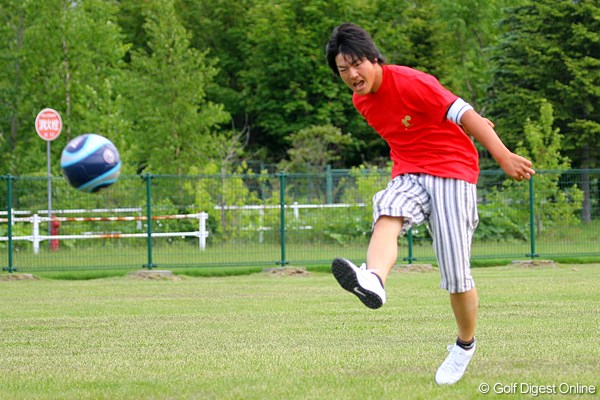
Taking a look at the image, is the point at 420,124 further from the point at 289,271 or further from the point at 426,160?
the point at 289,271

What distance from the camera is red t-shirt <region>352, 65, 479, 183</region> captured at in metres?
6.43

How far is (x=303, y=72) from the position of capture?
52.8 metres

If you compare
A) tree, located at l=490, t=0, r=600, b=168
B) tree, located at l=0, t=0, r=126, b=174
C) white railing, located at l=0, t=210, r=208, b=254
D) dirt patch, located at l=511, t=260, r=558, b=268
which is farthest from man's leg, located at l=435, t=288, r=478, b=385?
tree, located at l=490, t=0, r=600, b=168

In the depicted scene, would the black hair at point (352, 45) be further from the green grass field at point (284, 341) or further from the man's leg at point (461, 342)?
the green grass field at point (284, 341)

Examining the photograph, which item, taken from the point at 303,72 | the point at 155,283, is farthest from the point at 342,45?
the point at 303,72

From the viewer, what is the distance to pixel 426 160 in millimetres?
6566

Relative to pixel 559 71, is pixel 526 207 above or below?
below

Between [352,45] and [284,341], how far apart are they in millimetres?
3840

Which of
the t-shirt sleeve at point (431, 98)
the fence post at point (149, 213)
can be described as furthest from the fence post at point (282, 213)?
the t-shirt sleeve at point (431, 98)

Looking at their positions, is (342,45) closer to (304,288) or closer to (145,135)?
(304,288)

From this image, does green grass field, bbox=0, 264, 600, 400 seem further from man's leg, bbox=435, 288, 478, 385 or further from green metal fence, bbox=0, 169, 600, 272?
green metal fence, bbox=0, 169, 600, 272

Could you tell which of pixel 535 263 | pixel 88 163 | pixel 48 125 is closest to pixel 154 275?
pixel 48 125

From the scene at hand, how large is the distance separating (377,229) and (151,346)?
3.56 metres

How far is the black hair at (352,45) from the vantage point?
20.8 ft
